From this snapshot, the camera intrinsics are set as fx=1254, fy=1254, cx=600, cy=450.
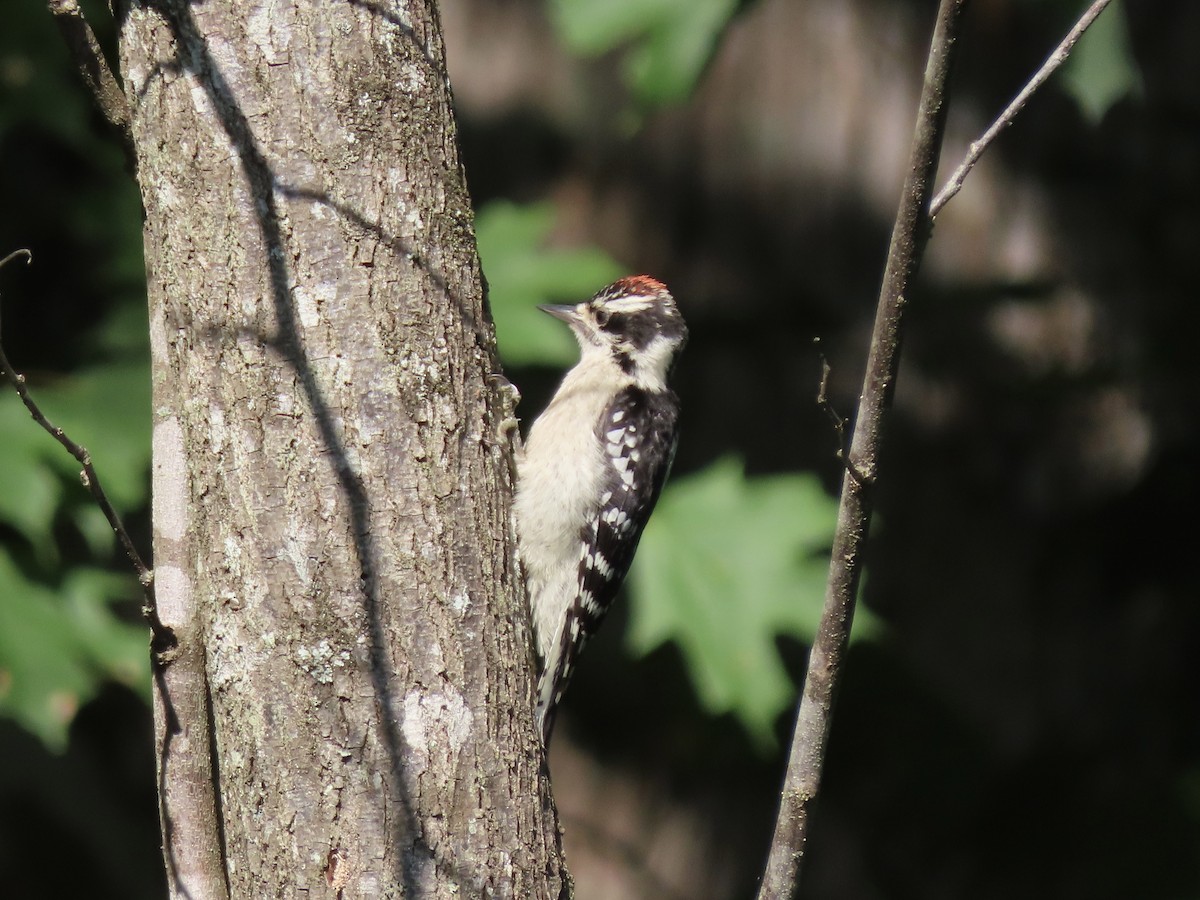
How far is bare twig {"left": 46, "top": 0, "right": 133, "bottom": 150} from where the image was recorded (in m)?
2.60

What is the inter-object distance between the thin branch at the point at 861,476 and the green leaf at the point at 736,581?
238 cm

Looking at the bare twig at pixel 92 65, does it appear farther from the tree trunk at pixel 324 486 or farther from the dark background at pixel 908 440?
the dark background at pixel 908 440

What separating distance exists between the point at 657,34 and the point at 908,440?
3.14 meters

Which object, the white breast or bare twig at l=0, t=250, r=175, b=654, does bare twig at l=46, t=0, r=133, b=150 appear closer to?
bare twig at l=0, t=250, r=175, b=654

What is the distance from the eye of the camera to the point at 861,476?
212cm

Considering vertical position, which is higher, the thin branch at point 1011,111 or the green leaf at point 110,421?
the thin branch at point 1011,111

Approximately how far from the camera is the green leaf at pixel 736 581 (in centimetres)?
470

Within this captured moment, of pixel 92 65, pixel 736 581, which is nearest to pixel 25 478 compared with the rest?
pixel 92 65

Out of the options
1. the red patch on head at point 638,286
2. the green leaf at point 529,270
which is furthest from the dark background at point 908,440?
the red patch on head at point 638,286

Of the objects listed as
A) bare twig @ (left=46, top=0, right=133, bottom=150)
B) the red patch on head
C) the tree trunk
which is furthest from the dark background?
bare twig @ (left=46, top=0, right=133, bottom=150)

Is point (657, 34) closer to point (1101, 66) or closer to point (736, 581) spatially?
point (1101, 66)

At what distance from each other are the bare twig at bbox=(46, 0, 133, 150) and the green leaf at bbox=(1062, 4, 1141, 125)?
3.18 metres

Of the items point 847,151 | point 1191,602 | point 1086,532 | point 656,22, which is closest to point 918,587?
point 1086,532

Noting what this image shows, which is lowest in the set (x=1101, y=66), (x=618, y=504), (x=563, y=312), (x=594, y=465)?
(x=618, y=504)
